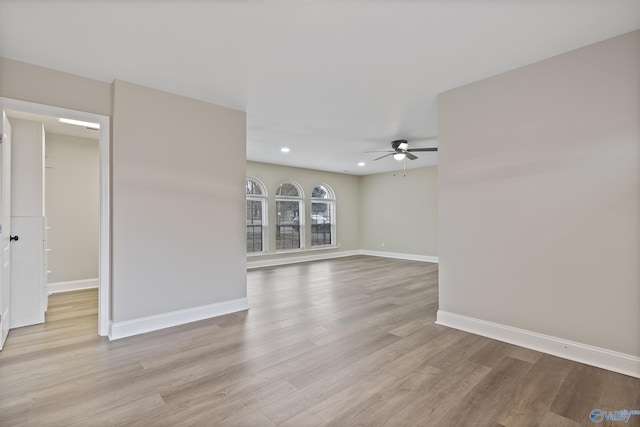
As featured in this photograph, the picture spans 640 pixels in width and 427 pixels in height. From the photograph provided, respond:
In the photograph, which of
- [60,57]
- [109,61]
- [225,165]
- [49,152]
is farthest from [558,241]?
[49,152]

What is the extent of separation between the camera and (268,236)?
751cm


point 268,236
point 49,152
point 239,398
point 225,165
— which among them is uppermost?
point 49,152

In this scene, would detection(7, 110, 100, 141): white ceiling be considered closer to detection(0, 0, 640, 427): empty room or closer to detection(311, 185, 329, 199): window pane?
detection(0, 0, 640, 427): empty room

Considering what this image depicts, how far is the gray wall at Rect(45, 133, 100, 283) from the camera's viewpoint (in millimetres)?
4621

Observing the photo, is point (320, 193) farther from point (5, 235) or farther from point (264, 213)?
point (5, 235)

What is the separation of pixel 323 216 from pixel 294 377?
6.83m

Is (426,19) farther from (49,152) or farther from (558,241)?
(49,152)

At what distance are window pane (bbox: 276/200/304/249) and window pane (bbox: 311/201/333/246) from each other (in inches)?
19.2

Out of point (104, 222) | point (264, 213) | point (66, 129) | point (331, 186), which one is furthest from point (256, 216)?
point (104, 222)

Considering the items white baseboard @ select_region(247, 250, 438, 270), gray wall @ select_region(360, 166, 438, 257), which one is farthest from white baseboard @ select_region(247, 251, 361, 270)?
gray wall @ select_region(360, 166, 438, 257)

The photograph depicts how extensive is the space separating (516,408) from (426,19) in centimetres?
262

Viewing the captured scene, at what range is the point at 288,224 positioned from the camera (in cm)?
808

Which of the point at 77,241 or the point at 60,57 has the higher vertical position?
the point at 60,57

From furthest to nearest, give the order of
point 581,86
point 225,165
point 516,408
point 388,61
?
point 225,165
point 388,61
point 581,86
point 516,408
